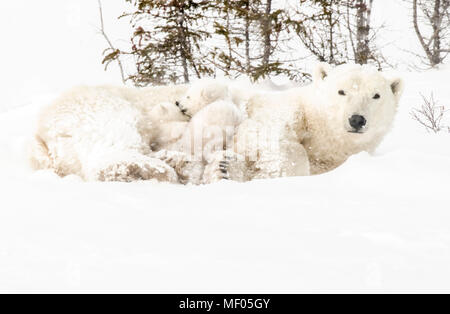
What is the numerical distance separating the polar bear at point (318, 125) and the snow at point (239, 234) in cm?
49

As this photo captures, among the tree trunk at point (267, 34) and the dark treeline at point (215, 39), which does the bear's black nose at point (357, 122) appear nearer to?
the dark treeline at point (215, 39)

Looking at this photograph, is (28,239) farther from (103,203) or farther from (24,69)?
(24,69)

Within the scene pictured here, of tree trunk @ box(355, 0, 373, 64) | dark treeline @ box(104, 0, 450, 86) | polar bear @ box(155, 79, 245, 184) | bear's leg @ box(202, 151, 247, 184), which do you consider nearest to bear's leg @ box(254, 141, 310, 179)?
bear's leg @ box(202, 151, 247, 184)

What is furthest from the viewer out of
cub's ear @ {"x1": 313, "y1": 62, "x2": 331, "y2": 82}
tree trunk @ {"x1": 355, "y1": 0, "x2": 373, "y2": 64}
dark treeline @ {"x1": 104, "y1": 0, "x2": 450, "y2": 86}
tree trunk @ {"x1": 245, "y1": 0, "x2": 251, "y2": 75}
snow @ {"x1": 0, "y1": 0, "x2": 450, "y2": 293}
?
tree trunk @ {"x1": 355, "y1": 0, "x2": 373, "y2": 64}

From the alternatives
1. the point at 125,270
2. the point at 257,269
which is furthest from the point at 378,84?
the point at 125,270

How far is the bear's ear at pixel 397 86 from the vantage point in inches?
170

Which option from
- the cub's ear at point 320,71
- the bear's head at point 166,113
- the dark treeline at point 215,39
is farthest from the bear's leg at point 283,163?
the dark treeline at point 215,39

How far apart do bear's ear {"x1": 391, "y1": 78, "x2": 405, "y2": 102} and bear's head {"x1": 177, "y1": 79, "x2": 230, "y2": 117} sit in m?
1.46

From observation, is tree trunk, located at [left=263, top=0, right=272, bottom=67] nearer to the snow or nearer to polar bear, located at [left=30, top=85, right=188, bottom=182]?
polar bear, located at [left=30, top=85, right=188, bottom=182]

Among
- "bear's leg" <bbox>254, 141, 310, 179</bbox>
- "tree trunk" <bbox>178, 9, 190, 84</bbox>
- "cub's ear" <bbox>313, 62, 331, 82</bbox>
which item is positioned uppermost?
"tree trunk" <bbox>178, 9, 190, 84</bbox>

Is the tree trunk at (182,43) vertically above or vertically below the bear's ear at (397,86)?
above

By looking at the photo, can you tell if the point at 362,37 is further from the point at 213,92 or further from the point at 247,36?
the point at 213,92

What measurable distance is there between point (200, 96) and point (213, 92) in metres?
0.12

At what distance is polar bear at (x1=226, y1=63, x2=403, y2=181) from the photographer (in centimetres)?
395
